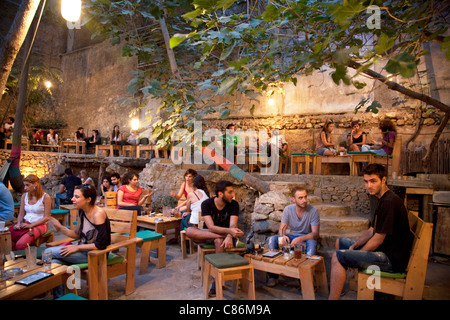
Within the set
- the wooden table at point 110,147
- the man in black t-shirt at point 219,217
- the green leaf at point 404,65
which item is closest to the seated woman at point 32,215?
the man in black t-shirt at point 219,217

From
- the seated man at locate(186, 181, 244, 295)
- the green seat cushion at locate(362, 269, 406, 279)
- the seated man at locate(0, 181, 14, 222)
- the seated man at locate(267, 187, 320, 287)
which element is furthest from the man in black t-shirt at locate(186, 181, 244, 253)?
the seated man at locate(0, 181, 14, 222)

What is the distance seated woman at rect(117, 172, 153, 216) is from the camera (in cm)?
534

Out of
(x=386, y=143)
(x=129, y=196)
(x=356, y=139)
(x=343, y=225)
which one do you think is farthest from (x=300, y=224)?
(x=356, y=139)

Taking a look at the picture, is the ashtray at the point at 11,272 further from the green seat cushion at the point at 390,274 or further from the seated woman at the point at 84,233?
the green seat cushion at the point at 390,274

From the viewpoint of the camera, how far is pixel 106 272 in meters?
2.89

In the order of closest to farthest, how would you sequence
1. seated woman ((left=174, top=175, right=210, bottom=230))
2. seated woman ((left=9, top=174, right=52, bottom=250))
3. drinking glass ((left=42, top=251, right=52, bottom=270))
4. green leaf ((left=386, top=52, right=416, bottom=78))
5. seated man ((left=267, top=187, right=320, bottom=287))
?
green leaf ((left=386, top=52, right=416, bottom=78))
drinking glass ((left=42, top=251, right=52, bottom=270))
seated man ((left=267, top=187, right=320, bottom=287))
seated woman ((left=9, top=174, right=52, bottom=250))
seated woman ((left=174, top=175, right=210, bottom=230))

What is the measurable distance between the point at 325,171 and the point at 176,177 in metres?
3.66

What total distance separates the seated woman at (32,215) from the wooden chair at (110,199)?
181 cm

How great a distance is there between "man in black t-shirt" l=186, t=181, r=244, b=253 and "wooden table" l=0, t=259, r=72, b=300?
1.50 meters

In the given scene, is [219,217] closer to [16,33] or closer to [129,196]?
[129,196]

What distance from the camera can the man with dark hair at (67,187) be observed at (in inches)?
277

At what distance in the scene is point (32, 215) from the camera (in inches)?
148

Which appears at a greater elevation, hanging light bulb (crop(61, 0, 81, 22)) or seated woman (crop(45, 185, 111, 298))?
hanging light bulb (crop(61, 0, 81, 22))

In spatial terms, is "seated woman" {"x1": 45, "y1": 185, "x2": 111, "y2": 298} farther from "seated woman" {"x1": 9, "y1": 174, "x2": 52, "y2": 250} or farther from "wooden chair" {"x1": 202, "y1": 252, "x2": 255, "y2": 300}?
"wooden chair" {"x1": 202, "y1": 252, "x2": 255, "y2": 300}
